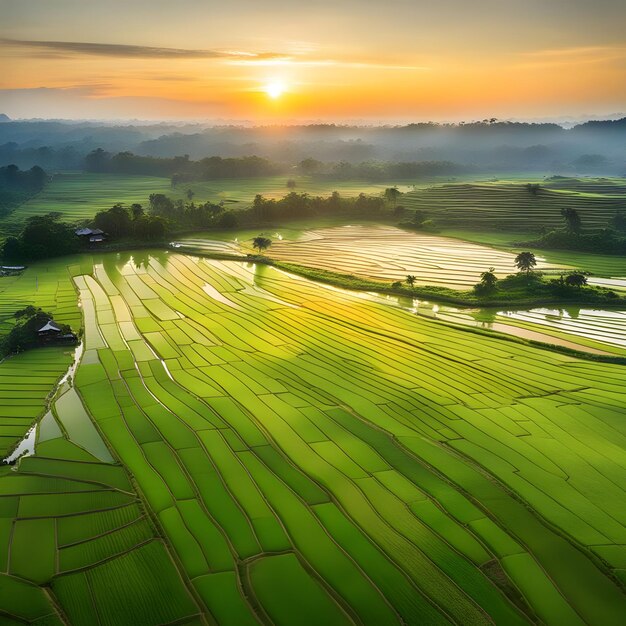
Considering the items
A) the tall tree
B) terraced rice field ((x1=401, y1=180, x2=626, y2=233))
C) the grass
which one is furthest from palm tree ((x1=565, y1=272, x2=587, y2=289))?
the tall tree

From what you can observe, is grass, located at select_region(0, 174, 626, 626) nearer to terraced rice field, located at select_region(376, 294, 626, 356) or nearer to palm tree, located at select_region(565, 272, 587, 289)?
terraced rice field, located at select_region(376, 294, 626, 356)

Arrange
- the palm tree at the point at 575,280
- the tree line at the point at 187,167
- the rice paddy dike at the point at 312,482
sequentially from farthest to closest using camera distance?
the tree line at the point at 187,167 → the palm tree at the point at 575,280 → the rice paddy dike at the point at 312,482

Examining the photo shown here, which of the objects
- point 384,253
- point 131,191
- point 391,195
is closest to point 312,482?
point 384,253

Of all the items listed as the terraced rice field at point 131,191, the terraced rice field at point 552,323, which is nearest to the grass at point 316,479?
the terraced rice field at point 552,323

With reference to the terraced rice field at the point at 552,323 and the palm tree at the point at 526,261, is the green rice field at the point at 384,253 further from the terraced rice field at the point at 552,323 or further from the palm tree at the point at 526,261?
the terraced rice field at the point at 552,323

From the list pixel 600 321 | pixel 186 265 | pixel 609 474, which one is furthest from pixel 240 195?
pixel 609 474
